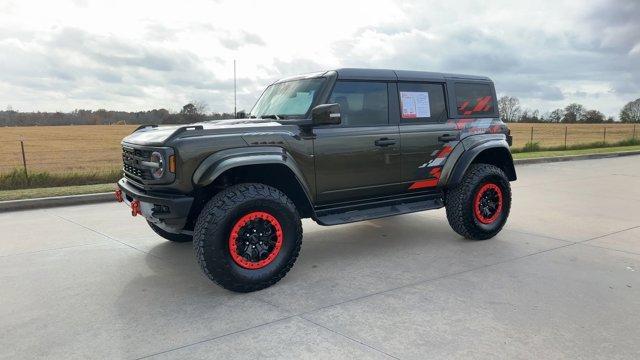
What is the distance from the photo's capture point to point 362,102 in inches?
200

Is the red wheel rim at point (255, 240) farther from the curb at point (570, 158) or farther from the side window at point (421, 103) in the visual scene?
the curb at point (570, 158)

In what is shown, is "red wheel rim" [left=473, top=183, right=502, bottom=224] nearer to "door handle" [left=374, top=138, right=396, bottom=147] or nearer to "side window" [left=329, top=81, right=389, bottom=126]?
"door handle" [left=374, top=138, right=396, bottom=147]

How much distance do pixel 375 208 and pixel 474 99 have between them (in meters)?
1.99

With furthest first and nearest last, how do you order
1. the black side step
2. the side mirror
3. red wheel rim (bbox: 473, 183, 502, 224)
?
red wheel rim (bbox: 473, 183, 502, 224) < the black side step < the side mirror

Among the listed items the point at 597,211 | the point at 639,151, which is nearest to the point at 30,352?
the point at 597,211

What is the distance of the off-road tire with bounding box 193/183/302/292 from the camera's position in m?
3.97

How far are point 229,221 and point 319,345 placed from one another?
4.44 ft

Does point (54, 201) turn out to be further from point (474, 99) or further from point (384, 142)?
point (474, 99)

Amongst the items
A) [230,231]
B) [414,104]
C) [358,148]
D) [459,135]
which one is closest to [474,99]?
[459,135]

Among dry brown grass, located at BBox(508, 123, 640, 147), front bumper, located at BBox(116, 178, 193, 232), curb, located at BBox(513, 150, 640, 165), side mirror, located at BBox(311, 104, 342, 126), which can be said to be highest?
side mirror, located at BBox(311, 104, 342, 126)

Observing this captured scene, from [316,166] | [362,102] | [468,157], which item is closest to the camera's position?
[316,166]

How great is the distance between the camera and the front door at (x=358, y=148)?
15.5ft

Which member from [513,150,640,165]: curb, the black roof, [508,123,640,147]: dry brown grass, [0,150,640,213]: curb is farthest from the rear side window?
[508,123,640,147]: dry brown grass

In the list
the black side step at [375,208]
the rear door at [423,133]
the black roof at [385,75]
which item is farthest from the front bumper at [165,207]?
the rear door at [423,133]
